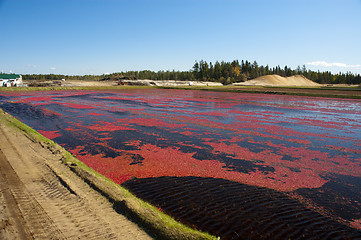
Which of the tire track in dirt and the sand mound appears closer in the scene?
the tire track in dirt

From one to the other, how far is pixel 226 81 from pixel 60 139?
134 metres

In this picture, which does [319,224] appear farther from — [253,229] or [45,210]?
[45,210]

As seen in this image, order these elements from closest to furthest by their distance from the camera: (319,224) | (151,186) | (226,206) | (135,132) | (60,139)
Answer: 1. (319,224)
2. (226,206)
3. (151,186)
4. (60,139)
5. (135,132)

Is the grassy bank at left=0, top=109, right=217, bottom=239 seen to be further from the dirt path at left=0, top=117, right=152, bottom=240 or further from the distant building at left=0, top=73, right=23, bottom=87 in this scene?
the distant building at left=0, top=73, right=23, bottom=87

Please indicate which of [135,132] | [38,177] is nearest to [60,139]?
[135,132]

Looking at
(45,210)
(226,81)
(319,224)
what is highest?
(226,81)

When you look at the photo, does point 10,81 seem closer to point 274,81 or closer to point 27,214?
point 27,214

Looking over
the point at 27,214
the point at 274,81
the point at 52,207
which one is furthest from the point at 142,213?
the point at 274,81

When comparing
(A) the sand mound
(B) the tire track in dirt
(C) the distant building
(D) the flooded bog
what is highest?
(A) the sand mound

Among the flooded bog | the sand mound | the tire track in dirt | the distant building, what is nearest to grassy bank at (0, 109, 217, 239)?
the flooded bog

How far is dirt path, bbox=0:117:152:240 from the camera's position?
5258mm

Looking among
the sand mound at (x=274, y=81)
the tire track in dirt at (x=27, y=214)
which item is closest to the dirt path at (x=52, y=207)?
the tire track in dirt at (x=27, y=214)

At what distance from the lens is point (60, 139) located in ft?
48.2

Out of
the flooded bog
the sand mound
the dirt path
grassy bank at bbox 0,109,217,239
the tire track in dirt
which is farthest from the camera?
the sand mound
